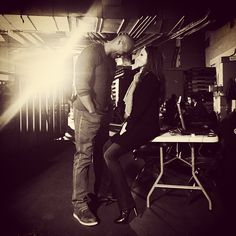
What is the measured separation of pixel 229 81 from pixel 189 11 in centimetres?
233

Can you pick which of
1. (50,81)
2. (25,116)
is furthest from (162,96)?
(50,81)

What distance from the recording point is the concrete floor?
106 inches

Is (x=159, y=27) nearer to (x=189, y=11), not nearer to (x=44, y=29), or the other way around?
(x=189, y=11)

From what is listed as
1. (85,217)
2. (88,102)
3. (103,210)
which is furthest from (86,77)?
(103,210)

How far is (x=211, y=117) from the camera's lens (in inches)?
177

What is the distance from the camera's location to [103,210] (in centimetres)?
328

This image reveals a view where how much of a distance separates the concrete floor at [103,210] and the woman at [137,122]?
10.9 inches

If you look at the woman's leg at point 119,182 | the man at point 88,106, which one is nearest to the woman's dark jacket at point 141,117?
the woman's leg at point 119,182

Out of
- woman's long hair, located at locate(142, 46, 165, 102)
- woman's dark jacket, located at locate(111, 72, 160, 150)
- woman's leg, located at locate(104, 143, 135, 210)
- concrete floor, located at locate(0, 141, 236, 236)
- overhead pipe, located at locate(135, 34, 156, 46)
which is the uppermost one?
overhead pipe, located at locate(135, 34, 156, 46)

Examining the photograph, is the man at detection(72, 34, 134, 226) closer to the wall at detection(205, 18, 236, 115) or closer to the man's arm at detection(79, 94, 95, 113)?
the man's arm at detection(79, 94, 95, 113)

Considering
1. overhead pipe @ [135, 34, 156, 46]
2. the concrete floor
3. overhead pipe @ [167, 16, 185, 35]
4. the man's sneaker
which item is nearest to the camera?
A: the concrete floor

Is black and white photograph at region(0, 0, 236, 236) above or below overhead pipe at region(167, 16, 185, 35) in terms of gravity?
below

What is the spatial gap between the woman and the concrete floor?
28cm

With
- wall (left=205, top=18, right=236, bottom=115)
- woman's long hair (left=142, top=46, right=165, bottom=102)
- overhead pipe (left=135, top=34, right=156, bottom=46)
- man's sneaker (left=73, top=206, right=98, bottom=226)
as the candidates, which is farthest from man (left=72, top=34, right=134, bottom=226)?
wall (left=205, top=18, right=236, bottom=115)
